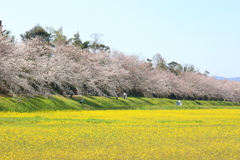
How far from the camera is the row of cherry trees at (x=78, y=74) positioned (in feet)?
107

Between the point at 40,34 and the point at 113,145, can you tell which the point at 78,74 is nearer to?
the point at 40,34

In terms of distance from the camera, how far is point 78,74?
46.5 meters

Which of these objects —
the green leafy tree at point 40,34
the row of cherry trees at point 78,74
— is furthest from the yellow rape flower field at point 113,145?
the green leafy tree at point 40,34

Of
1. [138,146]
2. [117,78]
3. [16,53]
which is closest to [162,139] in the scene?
[138,146]

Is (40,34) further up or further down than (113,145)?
further up

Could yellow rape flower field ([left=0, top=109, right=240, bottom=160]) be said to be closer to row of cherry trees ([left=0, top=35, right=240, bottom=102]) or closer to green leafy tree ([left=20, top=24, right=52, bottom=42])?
row of cherry trees ([left=0, top=35, right=240, bottom=102])

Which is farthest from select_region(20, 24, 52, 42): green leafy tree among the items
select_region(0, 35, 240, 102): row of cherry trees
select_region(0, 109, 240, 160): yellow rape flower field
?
select_region(0, 109, 240, 160): yellow rape flower field

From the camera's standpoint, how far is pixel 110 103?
164 feet

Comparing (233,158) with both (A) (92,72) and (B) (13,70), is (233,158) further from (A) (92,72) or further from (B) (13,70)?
(A) (92,72)

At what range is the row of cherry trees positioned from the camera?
107 ft

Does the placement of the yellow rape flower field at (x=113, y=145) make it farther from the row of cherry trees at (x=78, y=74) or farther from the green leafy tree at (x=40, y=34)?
the green leafy tree at (x=40, y=34)

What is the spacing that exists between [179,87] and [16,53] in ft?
211

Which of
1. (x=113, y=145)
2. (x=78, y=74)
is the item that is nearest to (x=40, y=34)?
(x=78, y=74)

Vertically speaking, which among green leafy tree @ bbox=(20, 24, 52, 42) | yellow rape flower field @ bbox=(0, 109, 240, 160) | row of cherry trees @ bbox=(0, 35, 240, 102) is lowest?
yellow rape flower field @ bbox=(0, 109, 240, 160)
